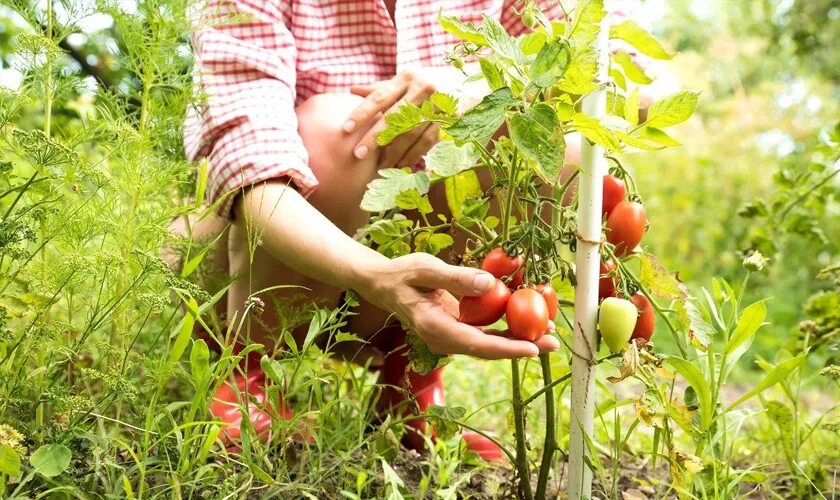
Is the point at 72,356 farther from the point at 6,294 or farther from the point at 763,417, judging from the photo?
the point at 763,417

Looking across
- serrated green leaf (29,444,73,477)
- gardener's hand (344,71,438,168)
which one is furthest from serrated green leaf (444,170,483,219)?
serrated green leaf (29,444,73,477)

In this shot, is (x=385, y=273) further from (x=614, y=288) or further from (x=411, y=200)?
(x=614, y=288)

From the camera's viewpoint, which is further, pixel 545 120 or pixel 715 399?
pixel 715 399

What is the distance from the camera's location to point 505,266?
1.02m

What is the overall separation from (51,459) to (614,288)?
2.37 ft

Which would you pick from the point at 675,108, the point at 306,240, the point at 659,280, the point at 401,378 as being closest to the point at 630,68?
the point at 675,108

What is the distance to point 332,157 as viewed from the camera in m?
1.44

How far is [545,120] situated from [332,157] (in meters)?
0.61

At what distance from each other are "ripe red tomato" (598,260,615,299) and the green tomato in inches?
2.8

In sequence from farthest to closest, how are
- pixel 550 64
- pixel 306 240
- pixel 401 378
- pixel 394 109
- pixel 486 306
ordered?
pixel 401 378 < pixel 394 109 < pixel 306 240 < pixel 486 306 < pixel 550 64

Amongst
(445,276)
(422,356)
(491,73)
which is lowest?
(422,356)

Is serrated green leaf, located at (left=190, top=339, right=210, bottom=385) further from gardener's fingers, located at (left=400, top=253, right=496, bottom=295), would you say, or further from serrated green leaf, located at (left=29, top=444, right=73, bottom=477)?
gardener's fingers, located at (left=400, top=253, right=496, bottom=295)

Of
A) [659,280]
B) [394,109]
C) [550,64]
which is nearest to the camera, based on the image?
[550,64]

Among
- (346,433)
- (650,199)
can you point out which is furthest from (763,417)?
(650,199)
